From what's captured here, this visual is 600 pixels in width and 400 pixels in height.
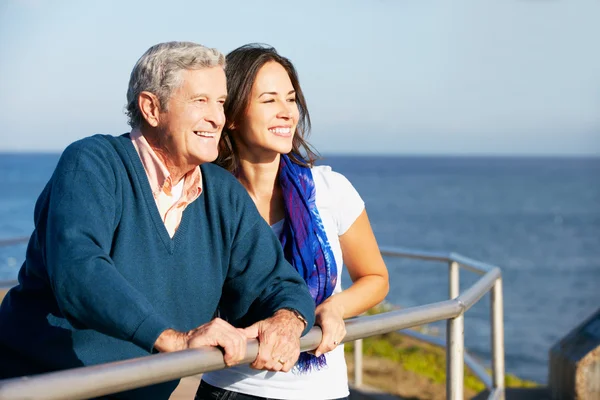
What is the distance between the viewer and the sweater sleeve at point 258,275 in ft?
7.50

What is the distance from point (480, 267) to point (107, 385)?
252cm

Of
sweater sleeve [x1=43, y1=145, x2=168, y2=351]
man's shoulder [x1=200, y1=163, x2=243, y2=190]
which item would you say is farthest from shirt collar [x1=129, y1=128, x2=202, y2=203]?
sweater sleeve [x1=43, y1=145, x2=168, y2=351]

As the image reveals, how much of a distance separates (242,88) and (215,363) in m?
1.10

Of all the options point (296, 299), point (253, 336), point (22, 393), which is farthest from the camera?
point (296, 299)

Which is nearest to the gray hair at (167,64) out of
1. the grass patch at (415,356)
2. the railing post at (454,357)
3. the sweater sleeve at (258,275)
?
the sweater sleeve at (258,275)

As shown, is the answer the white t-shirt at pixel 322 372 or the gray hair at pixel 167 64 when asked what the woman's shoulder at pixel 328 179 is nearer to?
the white t-shirt at pixel 322 372

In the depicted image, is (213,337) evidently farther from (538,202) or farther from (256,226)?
(538,202)

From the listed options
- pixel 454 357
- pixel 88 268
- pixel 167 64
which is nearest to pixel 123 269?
pixel 88 268

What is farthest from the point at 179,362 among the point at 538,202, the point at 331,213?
the point at 538,202

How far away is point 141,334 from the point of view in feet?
5.94

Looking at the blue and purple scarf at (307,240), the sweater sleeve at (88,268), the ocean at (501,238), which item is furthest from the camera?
the ocean at (501,238)

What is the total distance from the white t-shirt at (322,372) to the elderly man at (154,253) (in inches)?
10.5

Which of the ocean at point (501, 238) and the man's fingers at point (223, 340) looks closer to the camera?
the man's fingers at point (223, 340)

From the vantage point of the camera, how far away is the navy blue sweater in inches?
72.8
